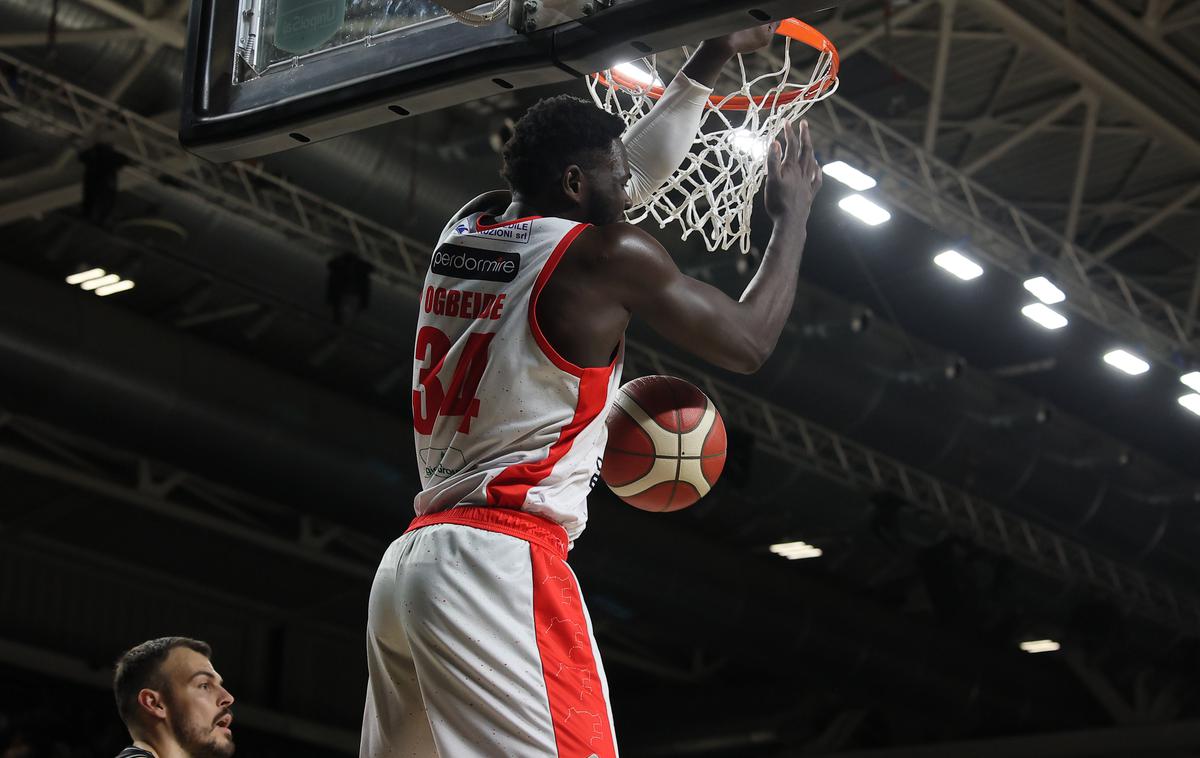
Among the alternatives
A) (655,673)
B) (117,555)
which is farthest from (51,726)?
(655,673)

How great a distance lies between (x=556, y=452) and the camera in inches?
123

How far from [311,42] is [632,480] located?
134cm

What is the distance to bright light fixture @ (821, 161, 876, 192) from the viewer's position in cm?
1038

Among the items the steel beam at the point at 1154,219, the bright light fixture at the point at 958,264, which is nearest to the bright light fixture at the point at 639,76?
the bright light fixture at the point at 958,264

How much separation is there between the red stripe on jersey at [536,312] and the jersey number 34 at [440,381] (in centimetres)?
10

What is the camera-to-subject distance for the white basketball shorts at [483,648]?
114 inches

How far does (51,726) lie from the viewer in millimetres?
16250

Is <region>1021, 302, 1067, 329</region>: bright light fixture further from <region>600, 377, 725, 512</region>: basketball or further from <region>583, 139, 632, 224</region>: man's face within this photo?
<region>583, 139, 632, 224</region>: man's face

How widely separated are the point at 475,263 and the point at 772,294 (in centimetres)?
66

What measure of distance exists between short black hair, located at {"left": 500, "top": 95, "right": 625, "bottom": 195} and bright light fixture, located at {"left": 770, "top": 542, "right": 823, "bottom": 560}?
14333 millimetres

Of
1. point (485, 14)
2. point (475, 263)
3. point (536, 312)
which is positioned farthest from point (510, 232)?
point (485, 14)

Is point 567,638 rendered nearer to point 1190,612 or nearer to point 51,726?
point 51,726

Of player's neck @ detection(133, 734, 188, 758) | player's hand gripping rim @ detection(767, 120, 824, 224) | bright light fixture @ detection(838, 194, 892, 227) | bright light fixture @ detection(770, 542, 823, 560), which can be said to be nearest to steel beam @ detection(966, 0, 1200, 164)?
bright light fixture @ detection(838, 194, 892, 227)

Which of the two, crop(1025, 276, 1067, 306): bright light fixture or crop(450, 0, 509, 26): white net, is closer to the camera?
crop(450, 0, 509, 26): white net
